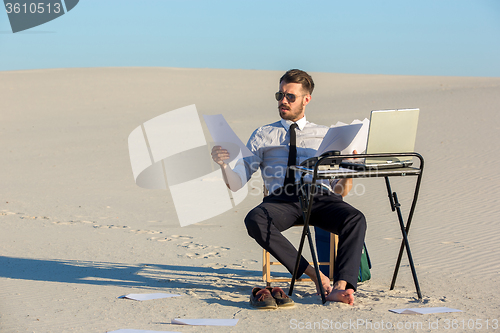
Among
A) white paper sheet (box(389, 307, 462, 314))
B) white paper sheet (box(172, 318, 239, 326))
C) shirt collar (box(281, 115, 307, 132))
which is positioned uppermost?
shirt collar (box(281, 115, 307, 132))

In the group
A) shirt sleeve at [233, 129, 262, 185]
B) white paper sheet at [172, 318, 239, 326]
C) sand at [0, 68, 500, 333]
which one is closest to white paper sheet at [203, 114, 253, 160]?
shirt sleeve at [233, 129, 262, 185]

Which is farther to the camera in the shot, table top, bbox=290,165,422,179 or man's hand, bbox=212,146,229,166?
man's hand, bbox=212,146,229,166

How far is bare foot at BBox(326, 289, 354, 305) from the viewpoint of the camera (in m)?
3.44

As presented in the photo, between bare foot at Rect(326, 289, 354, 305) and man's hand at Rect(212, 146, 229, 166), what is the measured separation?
119cm

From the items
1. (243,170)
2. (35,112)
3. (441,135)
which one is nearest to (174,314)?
(243,170)

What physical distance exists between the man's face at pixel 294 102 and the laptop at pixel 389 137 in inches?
32.7

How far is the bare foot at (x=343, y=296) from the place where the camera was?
3.44 meters

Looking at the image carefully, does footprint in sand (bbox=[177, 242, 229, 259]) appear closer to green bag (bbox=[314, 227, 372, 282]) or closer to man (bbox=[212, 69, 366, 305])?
green bag (bbox=[314, 227, 372, 282])

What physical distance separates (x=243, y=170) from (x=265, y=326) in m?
1.25

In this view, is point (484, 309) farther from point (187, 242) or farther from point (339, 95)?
point (339, 95)

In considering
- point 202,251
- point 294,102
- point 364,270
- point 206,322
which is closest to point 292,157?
point 294,102

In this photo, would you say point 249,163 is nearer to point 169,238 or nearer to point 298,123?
point 298,123

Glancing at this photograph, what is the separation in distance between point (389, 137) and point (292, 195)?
959 millimetres

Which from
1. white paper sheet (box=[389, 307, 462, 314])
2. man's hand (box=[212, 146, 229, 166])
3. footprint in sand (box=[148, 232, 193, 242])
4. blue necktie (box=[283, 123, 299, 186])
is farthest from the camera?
footprint in sand (box=[148, 232, 193, 242])
